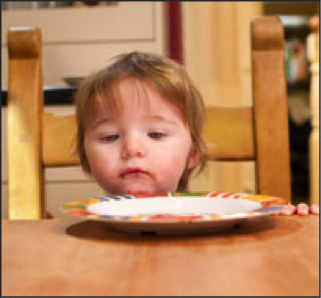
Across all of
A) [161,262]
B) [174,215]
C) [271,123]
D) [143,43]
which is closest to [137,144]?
[271,123]

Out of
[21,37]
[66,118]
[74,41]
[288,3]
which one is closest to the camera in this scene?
[21,37]

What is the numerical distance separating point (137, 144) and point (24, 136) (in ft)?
0.78

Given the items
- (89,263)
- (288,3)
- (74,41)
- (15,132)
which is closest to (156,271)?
(89,263)

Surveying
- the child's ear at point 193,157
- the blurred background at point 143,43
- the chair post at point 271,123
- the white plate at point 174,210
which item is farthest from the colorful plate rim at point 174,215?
the blurred background at point 143,43

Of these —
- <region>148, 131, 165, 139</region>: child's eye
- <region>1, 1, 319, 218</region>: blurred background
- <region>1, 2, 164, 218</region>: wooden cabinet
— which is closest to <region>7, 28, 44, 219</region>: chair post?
<region>148, 131, 165, 139</region>: child's eye

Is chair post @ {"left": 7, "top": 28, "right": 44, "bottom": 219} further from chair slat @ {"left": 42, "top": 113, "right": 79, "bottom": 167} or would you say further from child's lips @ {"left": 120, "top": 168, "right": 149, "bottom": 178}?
child's lips @ {"left": 120, "top": 168, "right": 149, "bottom": 178}

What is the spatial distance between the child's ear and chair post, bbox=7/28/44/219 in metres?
0.33

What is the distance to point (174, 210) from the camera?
63 centimetres

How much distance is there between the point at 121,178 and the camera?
98 cm

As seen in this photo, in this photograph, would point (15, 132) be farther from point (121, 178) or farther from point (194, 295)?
point (194, 295)

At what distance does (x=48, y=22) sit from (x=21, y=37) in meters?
1.74

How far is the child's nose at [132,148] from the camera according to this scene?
0.95 m

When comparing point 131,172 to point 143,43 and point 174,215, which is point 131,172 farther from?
point 143,43

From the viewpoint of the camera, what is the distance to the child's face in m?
0.97
